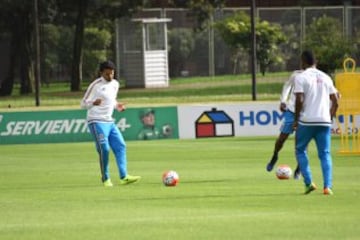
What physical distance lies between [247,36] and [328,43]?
7927 mm

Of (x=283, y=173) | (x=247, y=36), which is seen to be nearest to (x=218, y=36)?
(x=247, y=36)

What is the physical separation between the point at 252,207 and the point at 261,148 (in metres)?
13.7

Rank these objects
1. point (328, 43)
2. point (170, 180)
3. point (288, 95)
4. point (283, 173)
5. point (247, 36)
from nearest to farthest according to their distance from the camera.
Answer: point (170, 180) < point (283, 173) < point (288, 95) < point (328, 43) < point (247, 36)

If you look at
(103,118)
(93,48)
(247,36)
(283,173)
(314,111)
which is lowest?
(283,173)

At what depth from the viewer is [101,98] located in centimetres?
1891

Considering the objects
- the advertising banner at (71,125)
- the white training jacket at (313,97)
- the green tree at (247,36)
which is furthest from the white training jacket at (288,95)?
the green tree at (247,36)

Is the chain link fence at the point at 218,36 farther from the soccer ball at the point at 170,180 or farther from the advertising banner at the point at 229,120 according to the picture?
the soccer ball at the point at 170,180

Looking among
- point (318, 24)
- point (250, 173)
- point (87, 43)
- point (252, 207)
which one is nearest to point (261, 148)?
point (250, 173)

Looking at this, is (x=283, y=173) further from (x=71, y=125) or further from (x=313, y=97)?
(x=71, y=125)

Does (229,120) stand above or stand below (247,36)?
below

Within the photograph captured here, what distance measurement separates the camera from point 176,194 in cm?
1683

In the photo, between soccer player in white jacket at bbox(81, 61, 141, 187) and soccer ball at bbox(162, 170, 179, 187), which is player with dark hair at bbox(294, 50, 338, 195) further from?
soccer player in white jacket at bbox(81, 61, 141, 187)

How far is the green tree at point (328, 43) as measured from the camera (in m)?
42.3

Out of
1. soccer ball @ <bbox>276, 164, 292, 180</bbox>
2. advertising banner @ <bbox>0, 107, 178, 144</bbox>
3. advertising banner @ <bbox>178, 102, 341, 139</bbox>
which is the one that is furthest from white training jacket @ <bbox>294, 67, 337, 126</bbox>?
advertising banner @ <bbox>0, 107, 178, 144</bbox>
